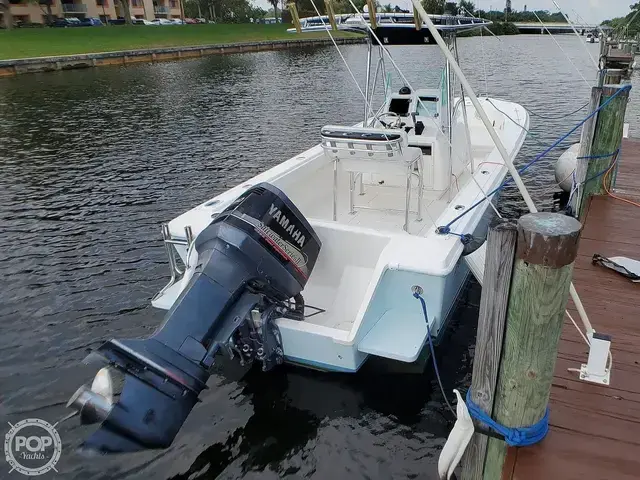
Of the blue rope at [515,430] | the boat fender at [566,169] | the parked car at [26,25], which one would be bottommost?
the boat fender at [566,169]

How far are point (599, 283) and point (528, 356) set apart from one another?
7.95ft

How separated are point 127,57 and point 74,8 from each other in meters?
33.1

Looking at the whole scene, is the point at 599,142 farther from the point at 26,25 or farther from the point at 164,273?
the point at 26,25

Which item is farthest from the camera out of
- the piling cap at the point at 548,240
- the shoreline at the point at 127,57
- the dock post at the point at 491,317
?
the shoreline at the point at 127,57

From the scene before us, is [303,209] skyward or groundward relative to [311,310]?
skyward

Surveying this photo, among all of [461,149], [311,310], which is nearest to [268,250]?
[311,310]

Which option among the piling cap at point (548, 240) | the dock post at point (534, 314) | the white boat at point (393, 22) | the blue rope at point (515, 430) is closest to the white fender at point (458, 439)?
the blue rope at point (515, 430)

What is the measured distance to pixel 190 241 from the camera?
438cm

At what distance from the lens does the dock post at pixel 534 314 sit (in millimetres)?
2084

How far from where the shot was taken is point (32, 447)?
13.7ft

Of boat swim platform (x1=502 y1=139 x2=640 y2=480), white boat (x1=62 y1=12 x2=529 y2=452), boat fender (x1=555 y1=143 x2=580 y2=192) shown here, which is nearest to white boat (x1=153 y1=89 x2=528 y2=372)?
white boat (x1=62 y1=12 x2=529 y2=452)

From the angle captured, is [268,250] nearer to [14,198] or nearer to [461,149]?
[461,149]

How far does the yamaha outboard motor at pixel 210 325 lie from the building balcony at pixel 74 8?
66.4 metres

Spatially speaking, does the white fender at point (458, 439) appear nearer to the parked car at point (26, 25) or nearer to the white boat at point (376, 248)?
the white boat at point (376, 248)
